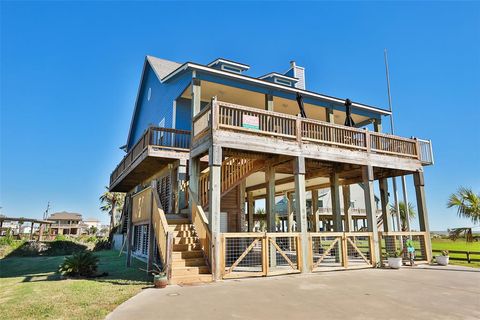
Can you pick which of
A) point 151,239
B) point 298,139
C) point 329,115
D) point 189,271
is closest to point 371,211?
point 298,139

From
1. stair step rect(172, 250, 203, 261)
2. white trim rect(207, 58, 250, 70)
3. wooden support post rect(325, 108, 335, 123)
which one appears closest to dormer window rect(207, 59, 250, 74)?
white trim rect(207, 58, 250, 70)

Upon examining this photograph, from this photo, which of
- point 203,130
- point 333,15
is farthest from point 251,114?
point 333,15

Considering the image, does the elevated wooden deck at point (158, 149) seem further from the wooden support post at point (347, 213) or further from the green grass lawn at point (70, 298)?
the wooden support post at point (347, 213)

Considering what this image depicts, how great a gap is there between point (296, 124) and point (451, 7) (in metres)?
8.79

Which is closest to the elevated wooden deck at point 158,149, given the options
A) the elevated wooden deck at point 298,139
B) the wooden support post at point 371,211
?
the elevated wooden deck at point 298,139

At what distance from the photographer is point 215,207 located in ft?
29.6

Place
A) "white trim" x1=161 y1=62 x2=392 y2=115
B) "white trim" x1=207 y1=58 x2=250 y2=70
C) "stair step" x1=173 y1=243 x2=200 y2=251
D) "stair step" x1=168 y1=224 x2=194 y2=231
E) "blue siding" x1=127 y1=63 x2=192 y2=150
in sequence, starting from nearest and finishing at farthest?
1. "stair step" x1=173 y1=243 x2=200 y2=251
2. "stair step" x1=168 y1=224 x2=194 y2=231
3. "white trim" x1=161 y1=62 x2=392 y2=115
4. "blue siding" x1=127 y1=63 x2=192 y2=150
5. "white trim" x1=207 y1=58 x2=250 y2=70

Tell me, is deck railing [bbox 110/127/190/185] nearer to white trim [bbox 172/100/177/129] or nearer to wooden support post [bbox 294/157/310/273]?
white trim [bbox 172/100/177/129]

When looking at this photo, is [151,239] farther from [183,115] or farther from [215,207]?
[183,115]

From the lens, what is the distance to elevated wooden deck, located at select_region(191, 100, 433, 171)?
9891 millimetres

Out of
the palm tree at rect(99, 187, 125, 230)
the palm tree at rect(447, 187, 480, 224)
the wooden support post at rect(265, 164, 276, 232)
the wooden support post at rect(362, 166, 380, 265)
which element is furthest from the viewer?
the palm tree at rect(99, 187, 125, 230)

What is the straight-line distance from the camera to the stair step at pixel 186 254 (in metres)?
8.96

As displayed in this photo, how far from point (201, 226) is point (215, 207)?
1189 millimetres

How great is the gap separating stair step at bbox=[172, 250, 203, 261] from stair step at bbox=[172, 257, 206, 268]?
0.13 m
